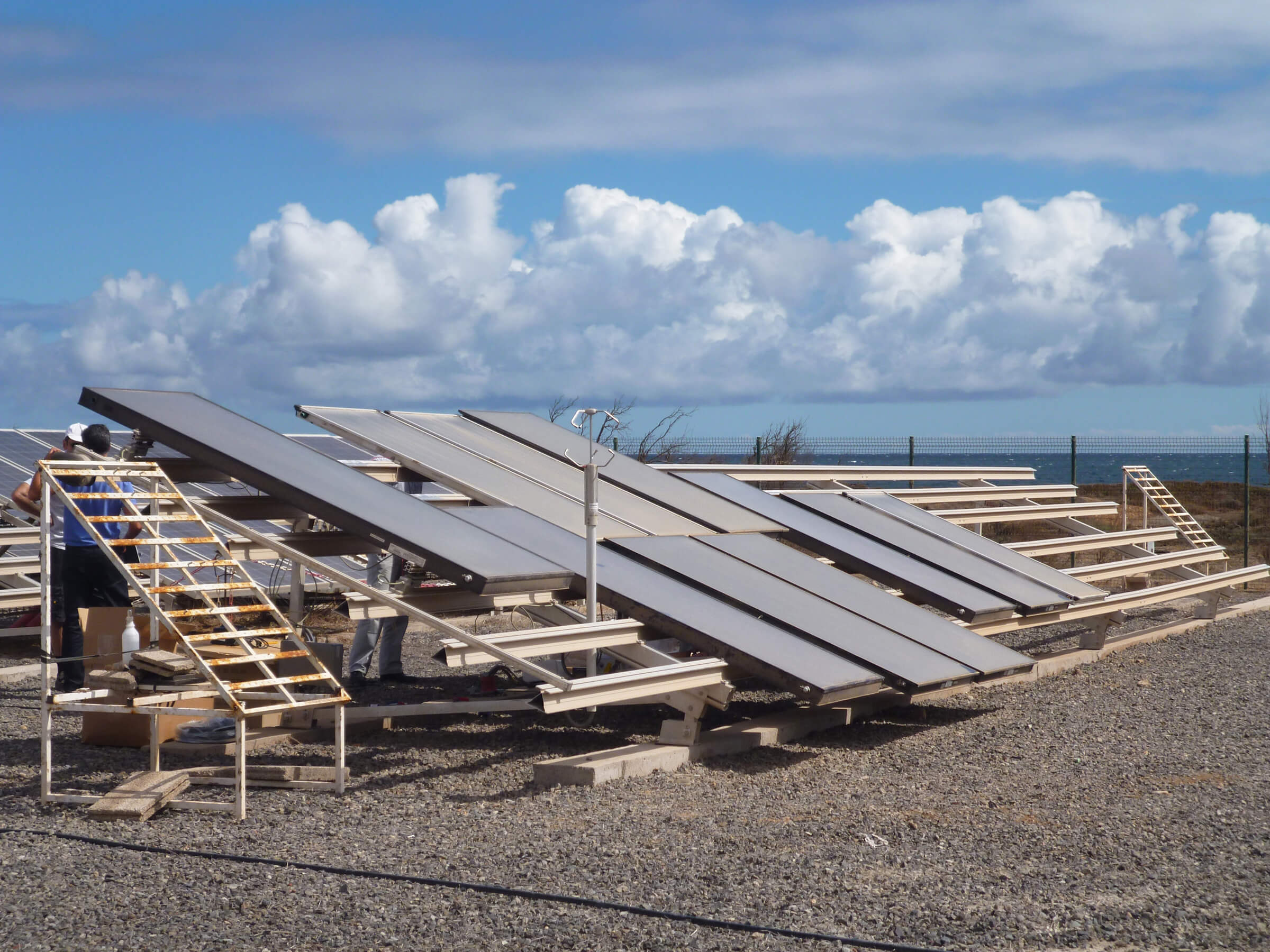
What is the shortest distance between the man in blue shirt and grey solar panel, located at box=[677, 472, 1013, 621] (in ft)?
15.9

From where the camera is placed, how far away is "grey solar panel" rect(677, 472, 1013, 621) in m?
9.16

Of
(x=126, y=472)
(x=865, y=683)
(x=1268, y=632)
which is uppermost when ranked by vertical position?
(x=126, y=472)

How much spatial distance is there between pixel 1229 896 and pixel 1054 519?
10799mm

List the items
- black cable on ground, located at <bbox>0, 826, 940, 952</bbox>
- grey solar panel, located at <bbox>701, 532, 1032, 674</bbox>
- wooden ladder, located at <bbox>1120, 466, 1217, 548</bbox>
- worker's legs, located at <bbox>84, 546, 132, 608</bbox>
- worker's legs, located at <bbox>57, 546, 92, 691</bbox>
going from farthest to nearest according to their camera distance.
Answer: wooden ladder, located at <bbox>1120, 466, 1217, 548</bbox>
worker's legs, located at <bbox>84, 546, 132, 608</bbox>
worker's legs, located at <bbox>57, 546, 92, 691</bbox>
grey solar panel, located at <bbox>701, 532, 1032, 674</bbox>
black cable on ground, located at <bbox>0, 826, 940, 952</bbox>

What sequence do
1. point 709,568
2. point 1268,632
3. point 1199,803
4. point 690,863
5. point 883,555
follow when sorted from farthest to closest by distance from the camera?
point 1268,632, point 883,555, point 709,568, point 1199,803, point 690,863

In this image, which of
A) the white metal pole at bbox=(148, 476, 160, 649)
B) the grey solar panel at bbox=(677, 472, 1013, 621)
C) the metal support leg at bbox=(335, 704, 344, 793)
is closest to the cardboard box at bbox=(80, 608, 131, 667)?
the white metal pole at bbox=(148, 476, 160, 649)

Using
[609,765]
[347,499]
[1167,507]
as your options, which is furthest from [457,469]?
[1167,507]

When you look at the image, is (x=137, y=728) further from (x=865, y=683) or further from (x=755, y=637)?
(x=865, y=683)

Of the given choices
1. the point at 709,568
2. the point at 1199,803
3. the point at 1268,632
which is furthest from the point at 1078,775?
the point at 1268,632

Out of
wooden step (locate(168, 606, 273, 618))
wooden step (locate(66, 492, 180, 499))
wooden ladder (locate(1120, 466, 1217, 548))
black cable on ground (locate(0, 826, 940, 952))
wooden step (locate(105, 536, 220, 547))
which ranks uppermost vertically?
wooden step (locate(66, 492, 180, 499))

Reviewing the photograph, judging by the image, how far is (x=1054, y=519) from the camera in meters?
15.0

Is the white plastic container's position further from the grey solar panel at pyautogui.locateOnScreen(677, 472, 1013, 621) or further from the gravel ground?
the grey solar panel at pyautogui.locateOnScreen(677, 472, 1013, 621)

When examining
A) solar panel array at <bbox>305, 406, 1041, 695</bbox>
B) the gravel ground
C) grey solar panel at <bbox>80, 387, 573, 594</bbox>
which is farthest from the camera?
solar panel array at <bbox>305, 406, 1041, 695</bbox>

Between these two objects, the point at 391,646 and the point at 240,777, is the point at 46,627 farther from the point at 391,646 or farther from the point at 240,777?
the point at 391,646
